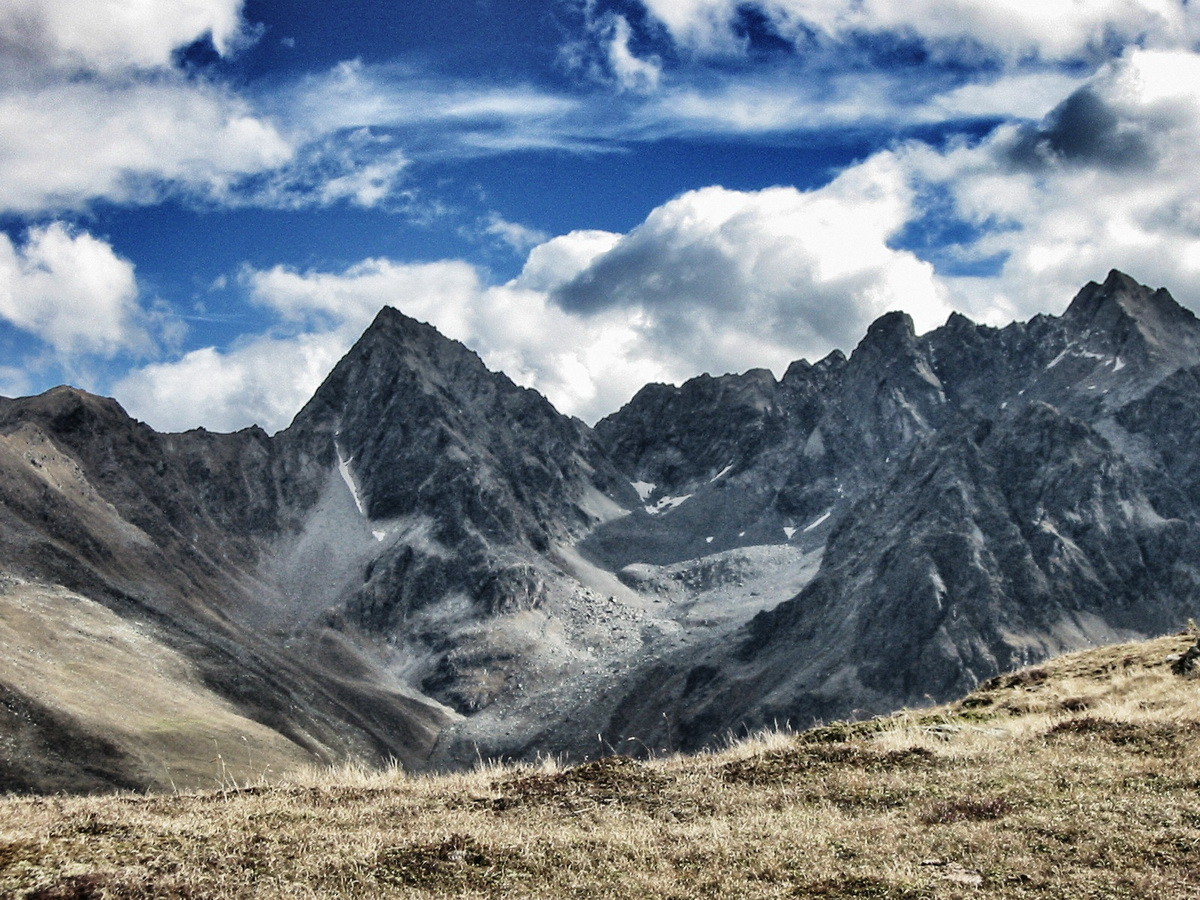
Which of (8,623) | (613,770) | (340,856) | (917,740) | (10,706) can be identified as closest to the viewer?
(340,856)

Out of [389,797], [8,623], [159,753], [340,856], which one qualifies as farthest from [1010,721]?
[8,623]

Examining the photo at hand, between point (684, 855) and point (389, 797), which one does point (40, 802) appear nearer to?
point (389, 797)

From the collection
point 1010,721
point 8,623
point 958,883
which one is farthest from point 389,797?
point 8,623

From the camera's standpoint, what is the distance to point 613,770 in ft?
68.2

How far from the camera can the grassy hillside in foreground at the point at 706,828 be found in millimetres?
13656

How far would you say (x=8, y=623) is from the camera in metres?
153

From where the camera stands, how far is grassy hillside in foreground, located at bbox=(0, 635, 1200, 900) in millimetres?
13656

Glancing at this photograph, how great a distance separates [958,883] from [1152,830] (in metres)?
3.42

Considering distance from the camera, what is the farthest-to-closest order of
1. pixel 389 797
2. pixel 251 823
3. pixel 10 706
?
pixel 10 706 → pixel 389 797 → pixel 251 823

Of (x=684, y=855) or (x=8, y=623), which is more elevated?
(x=8, y=623)

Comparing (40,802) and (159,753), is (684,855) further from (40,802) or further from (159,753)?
(159,753)

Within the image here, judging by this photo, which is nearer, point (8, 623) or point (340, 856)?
point (340, 856)

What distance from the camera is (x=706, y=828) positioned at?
16531mm

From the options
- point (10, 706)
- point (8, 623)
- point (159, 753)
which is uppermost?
point (8, 623)
